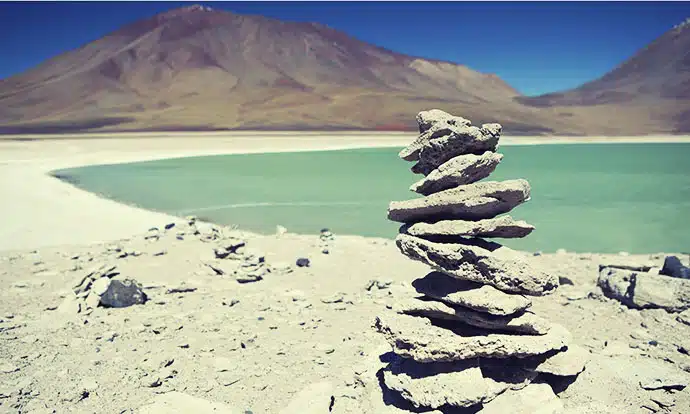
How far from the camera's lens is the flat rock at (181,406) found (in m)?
4.56

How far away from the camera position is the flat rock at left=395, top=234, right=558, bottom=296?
185 inches

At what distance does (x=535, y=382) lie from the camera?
4.93m

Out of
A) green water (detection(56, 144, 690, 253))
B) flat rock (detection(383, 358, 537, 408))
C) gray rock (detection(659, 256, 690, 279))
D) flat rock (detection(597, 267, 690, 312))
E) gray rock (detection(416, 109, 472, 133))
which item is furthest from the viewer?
green water (detection(56, 144, 690, 253))

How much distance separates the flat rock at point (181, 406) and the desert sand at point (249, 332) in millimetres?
21

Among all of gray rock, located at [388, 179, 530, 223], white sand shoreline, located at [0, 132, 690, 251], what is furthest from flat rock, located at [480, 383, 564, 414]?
white sand shoreline, located at [0, 132, 690, 251]

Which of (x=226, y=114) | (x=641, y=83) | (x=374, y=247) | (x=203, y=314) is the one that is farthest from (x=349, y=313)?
(x=641, y=83)

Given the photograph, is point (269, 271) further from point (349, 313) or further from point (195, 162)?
point (195, 162)

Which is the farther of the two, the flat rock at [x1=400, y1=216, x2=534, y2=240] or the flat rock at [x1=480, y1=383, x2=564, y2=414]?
the flat rock at [x1=400, y1=216, x2=534, y2=240]

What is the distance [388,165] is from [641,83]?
408 ft

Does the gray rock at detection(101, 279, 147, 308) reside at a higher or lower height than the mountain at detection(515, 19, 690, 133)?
lower

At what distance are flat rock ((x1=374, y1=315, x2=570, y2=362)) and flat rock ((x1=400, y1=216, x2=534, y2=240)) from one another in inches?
33.4

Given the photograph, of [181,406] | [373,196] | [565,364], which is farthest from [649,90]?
[181,406]

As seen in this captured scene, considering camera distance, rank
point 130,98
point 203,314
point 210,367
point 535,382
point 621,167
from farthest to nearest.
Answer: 1. point 130,98
2. point 621,167
3. point 203,314
4. point 210,367
5. point 535,382

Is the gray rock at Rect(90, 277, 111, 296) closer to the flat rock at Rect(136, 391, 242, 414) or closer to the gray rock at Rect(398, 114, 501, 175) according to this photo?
the flat rock at Rect(136, 391, 242, 414)
